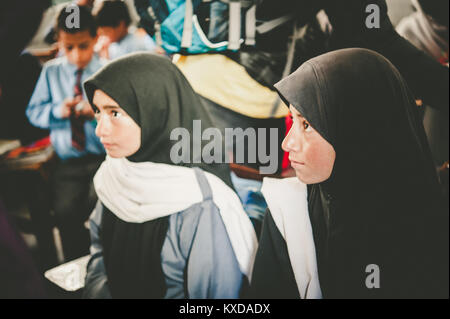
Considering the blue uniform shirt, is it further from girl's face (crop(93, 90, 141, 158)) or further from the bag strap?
the bag strap

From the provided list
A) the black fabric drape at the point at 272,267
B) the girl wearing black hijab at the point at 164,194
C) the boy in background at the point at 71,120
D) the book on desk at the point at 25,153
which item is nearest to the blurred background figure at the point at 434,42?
Answer: the black fabric drape at the point at 272,267

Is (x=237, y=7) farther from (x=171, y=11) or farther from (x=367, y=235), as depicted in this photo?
(x=367, y=235)

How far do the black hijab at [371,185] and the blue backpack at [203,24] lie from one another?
309mm

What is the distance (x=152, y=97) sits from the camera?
3.88 feet

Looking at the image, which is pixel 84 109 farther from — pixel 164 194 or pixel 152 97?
pixel 164 194

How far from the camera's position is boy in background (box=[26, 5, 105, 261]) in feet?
4.32

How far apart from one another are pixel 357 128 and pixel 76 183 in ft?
3.83

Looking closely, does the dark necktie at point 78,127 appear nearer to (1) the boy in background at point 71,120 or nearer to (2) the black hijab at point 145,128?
(1) the boy in background at point 71,120

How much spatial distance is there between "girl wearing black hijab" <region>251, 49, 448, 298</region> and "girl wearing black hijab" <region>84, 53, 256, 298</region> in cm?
A: 15

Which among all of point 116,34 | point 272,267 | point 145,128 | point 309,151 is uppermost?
point 116,34

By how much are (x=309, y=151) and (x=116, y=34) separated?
34.9 inches

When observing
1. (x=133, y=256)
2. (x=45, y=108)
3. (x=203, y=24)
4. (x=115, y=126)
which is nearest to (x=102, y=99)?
(x=115, y=126)

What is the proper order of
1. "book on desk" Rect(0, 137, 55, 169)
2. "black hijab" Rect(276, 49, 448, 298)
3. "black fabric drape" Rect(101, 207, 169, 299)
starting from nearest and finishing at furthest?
"black hijab" Rect(276, 49, 448, 298)
"black fabric drape" Rect(101, 207, 169, 299)
"book on desk" Rect(0, 137, 55, 169)

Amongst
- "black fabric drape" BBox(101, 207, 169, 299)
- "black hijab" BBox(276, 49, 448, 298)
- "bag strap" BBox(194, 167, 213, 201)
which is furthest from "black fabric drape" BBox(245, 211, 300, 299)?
"black fabric drape" BBox(101, 207, 169, 299)
